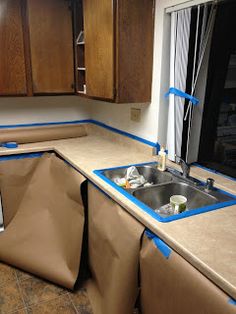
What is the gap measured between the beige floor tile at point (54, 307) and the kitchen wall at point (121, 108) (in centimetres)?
131

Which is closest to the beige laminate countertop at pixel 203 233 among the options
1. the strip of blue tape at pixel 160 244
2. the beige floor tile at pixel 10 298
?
the strip of blue tape at pixel 160 244

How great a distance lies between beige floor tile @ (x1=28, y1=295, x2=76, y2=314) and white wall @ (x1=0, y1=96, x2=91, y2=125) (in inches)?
66.2

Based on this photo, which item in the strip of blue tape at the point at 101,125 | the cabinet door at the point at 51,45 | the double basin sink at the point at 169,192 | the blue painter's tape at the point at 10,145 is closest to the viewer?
the double basin sink at the point at 169,192

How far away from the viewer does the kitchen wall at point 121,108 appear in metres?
1.92

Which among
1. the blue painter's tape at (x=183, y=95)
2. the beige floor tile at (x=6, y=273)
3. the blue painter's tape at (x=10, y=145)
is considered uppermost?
the blue painter's tape at (x=183, y=95)

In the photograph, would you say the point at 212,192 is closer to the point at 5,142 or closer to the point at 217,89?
the point at 217,89

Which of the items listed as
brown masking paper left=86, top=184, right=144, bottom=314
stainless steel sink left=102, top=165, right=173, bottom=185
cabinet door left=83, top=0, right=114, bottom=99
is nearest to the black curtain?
stainless steel sink left=102, top=165, right=173, bottom=185

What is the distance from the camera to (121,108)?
2.50 m

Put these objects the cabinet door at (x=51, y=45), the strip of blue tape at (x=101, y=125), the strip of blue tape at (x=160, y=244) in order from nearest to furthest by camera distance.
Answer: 1. the strip of blue tape at (x=160, y=244)
2. the strip of blue tape at (x=101, y=125)
3. the cabinet door at (x=51, y=45)

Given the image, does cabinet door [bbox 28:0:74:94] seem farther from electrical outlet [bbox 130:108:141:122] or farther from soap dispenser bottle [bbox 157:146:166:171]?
soap dispenser bottle [bbox 157:146:166:171]

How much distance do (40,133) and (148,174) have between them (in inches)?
48.5

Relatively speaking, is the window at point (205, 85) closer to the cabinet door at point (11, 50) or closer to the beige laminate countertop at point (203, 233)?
the beige laminate countertop at point (203, 233)

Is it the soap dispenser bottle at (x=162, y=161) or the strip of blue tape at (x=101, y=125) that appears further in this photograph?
the strip of blue tape at (x=101, y=125)

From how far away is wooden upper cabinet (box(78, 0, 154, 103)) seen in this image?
1.84 metres
